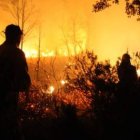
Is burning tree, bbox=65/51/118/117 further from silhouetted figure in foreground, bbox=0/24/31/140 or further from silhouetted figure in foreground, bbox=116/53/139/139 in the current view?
silhouetted figure in foreground, bbox=0/24/31/140

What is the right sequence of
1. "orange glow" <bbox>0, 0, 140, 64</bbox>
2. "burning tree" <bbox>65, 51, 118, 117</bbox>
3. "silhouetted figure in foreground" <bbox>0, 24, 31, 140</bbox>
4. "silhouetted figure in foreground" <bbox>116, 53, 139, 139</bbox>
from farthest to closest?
"orange glow" <bbox>0, 0, 140, 64</bbox>
"burning tree" <bbox>65, 51, 118, 117</bbox>
"silhouetted figure in foreground" <bbox>116, 53, 139, 139</bbox>
"silhouetted figure in foreground" <bbox>0, 24, 31, 140</bbox>

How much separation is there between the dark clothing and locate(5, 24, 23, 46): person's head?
73 mm

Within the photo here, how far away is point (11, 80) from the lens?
5.41m

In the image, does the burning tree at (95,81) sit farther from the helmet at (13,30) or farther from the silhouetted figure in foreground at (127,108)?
the helmet at (13,30)

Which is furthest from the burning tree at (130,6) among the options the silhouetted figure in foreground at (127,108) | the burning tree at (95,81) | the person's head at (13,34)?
the person's head at (13,34)

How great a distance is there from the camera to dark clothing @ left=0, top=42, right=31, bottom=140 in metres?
5.39

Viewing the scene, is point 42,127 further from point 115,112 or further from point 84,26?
point 84,26

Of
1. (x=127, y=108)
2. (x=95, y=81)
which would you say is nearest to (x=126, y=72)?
(x=95, y=81)

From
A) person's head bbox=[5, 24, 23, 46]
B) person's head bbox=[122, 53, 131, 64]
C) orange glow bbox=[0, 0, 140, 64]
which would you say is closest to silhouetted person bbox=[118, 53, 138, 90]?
person's head bbox=[122, 53, 131, 64]

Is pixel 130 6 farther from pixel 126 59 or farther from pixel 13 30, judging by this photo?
pixel 13 30

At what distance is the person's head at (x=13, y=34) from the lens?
5.46m

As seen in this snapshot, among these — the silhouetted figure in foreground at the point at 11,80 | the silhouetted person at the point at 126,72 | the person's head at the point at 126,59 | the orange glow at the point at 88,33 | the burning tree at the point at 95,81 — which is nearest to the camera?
the silhouetted figure in foreground at the point at 11,80

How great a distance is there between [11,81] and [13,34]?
58 centimetres

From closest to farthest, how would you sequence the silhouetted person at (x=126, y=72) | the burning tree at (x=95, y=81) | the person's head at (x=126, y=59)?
the burning tree at (x=95, y=81) < the silhouetted person at (x=126, y=72) < the person's head at (x=126, y=59)
